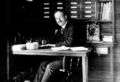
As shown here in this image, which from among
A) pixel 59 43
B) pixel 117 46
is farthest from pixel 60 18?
pixel 117 46

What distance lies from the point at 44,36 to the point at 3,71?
203 centimetres

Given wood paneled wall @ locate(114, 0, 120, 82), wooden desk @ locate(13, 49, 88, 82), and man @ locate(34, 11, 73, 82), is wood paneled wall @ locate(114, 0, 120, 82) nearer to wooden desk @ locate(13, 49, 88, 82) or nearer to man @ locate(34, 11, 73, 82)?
man @ locate(34, 11, 73, 82)

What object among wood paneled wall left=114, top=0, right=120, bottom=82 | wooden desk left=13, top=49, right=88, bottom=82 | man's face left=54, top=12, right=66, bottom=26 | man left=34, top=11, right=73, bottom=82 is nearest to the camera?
wooden desk left=13, top=49, right=88, bottom=82

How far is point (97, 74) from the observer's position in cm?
533

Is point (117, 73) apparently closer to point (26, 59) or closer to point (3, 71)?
point (26, 59)

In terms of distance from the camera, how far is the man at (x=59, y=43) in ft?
14.4

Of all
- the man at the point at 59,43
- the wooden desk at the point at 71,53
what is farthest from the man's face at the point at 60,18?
the wooden desk at the point at 71,53

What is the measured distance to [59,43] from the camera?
4.57 metres

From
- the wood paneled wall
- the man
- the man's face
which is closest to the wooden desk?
the man

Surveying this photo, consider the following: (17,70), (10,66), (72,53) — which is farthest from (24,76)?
(72,53)

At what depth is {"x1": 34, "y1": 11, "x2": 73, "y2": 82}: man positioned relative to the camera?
438 centimetres

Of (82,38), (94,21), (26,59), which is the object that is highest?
(94,21)

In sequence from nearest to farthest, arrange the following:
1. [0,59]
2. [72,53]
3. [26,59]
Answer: [0,59] → [72,53] → [26,59]

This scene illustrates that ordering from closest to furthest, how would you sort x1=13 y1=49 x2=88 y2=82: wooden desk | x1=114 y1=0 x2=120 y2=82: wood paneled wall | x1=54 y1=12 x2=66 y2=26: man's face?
x1=13 y1=49 x2=88 y2=82: wooden desk < x1=54 y1=12 x2=66 y2=26: man's face < x1=114 y1=0 x2=120 y2=82: wood paneled wall
